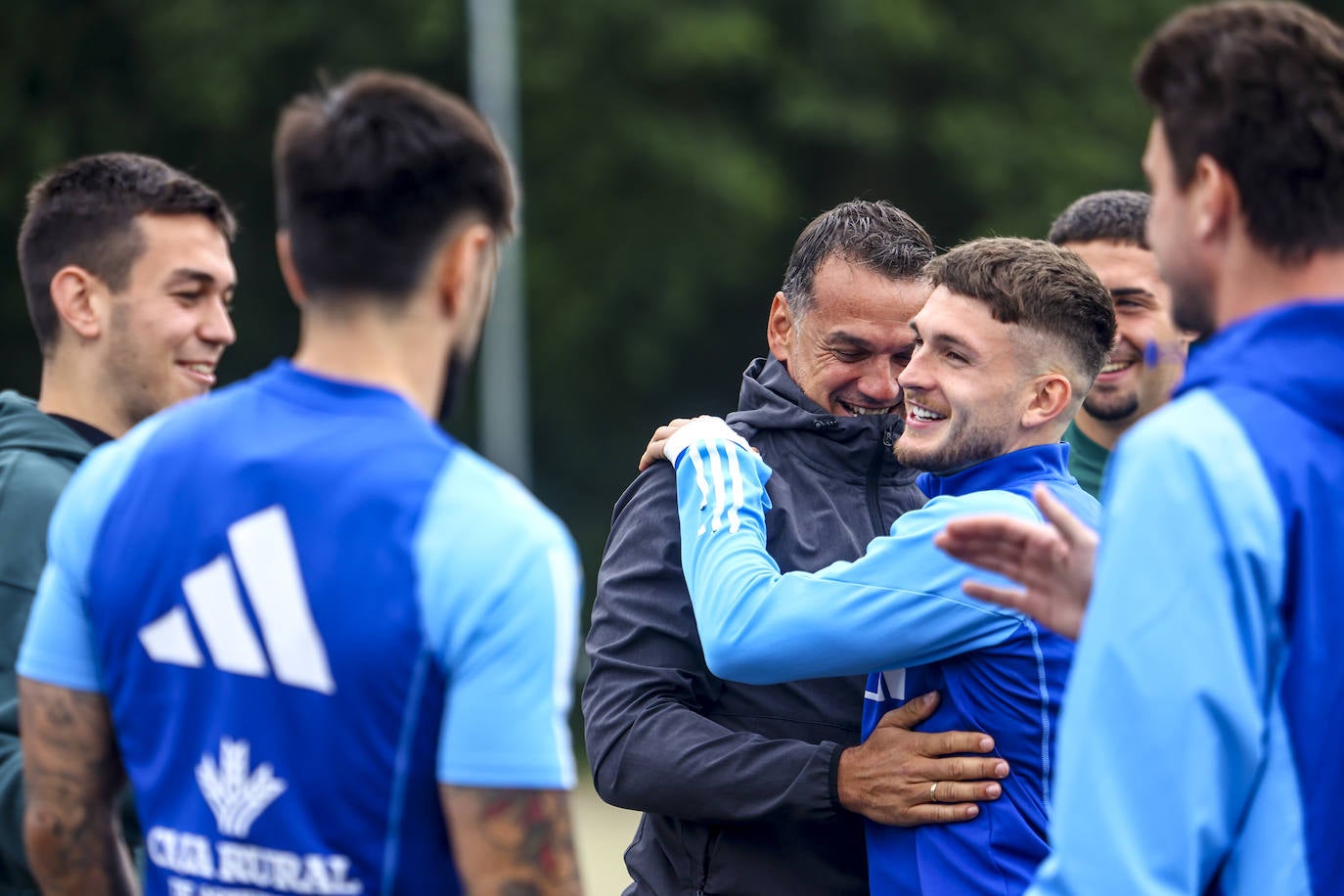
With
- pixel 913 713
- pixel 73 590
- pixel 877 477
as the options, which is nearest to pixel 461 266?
pixel 73 590

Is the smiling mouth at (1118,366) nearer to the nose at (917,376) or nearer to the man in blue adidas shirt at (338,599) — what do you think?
the nose at (917,376)

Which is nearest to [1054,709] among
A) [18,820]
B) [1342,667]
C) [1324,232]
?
[1342,667]

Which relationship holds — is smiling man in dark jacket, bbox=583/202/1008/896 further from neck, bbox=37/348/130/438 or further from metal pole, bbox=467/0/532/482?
metal pole, bbox=467/0/532/482

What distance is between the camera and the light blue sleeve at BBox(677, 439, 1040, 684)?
2781 millimetres

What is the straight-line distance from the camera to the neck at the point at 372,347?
2.06m

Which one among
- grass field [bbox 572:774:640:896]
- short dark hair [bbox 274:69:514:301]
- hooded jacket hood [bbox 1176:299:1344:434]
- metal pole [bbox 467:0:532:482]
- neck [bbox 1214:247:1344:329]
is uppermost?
short dark hair [bbox 274:69:514:301]

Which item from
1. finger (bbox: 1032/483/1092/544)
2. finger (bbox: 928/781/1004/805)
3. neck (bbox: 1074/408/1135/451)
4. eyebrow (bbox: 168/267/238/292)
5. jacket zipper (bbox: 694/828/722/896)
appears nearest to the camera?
finger (bbox: 1032/483/1092/544)

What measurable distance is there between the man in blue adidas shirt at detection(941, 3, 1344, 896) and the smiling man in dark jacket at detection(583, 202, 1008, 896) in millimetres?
911

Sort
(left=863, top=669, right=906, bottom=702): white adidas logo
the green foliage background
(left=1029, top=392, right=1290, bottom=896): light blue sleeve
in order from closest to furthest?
1. (left=1029, top=392, right=1290, bottom=896): light blue sleeve
2. (left=863, top=669, right=906, bottom=702): white adidas logo
3. the green foliage background

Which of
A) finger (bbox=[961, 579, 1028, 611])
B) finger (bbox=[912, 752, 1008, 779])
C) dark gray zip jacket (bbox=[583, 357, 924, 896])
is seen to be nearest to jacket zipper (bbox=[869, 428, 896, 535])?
dark gray zip jacket (bbox=[583, 357, 924, 896])

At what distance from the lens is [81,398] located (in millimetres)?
3330

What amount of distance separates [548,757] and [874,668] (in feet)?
3.49

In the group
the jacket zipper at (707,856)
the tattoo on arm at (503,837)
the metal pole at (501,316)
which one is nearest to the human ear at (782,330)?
the jacket zipper at (707,856)

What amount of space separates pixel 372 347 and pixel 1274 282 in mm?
1228
